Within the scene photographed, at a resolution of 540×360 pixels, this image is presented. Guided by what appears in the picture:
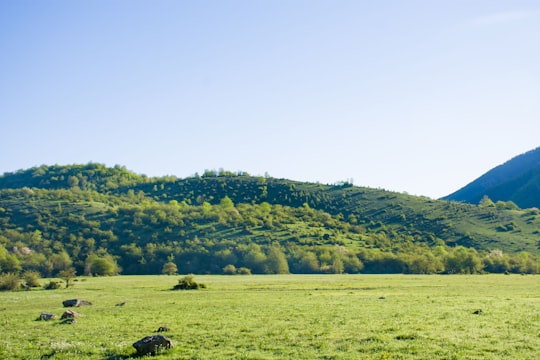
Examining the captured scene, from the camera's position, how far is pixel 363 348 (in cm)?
2142

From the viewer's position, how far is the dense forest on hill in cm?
12388

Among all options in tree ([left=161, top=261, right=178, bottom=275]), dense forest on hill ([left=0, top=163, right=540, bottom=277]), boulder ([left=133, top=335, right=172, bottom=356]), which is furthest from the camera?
tree ([left=161, top=261, right=178, bottom=275])

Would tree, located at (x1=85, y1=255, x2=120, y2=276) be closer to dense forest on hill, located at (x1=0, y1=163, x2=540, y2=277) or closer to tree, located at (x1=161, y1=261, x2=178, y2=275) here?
dense forest on hill, located at (x1=0, y1=163, x2=540, y2=277)

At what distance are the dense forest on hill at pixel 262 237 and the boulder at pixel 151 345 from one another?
93.5 meters

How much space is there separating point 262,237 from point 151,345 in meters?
138

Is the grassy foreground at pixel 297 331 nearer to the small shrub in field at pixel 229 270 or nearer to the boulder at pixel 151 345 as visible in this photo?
the boulder at pixel 151 345

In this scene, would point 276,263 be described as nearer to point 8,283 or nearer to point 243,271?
point 243,271

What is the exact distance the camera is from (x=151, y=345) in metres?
21.8

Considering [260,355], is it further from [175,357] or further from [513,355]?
[513,355]

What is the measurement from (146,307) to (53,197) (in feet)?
542

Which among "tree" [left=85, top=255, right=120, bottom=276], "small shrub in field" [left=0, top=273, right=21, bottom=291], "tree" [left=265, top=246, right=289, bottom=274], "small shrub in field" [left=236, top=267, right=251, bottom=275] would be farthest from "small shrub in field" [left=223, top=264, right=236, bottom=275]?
"small shrub in field" [left=0, top=273, right=21, bottom=291]

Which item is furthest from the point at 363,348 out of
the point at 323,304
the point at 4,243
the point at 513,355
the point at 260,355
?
the point at 4,243

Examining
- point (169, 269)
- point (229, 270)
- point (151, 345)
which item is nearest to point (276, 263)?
point (229, 270)

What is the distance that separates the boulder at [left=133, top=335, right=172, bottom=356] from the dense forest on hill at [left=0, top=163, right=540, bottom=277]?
9345 centimetres
